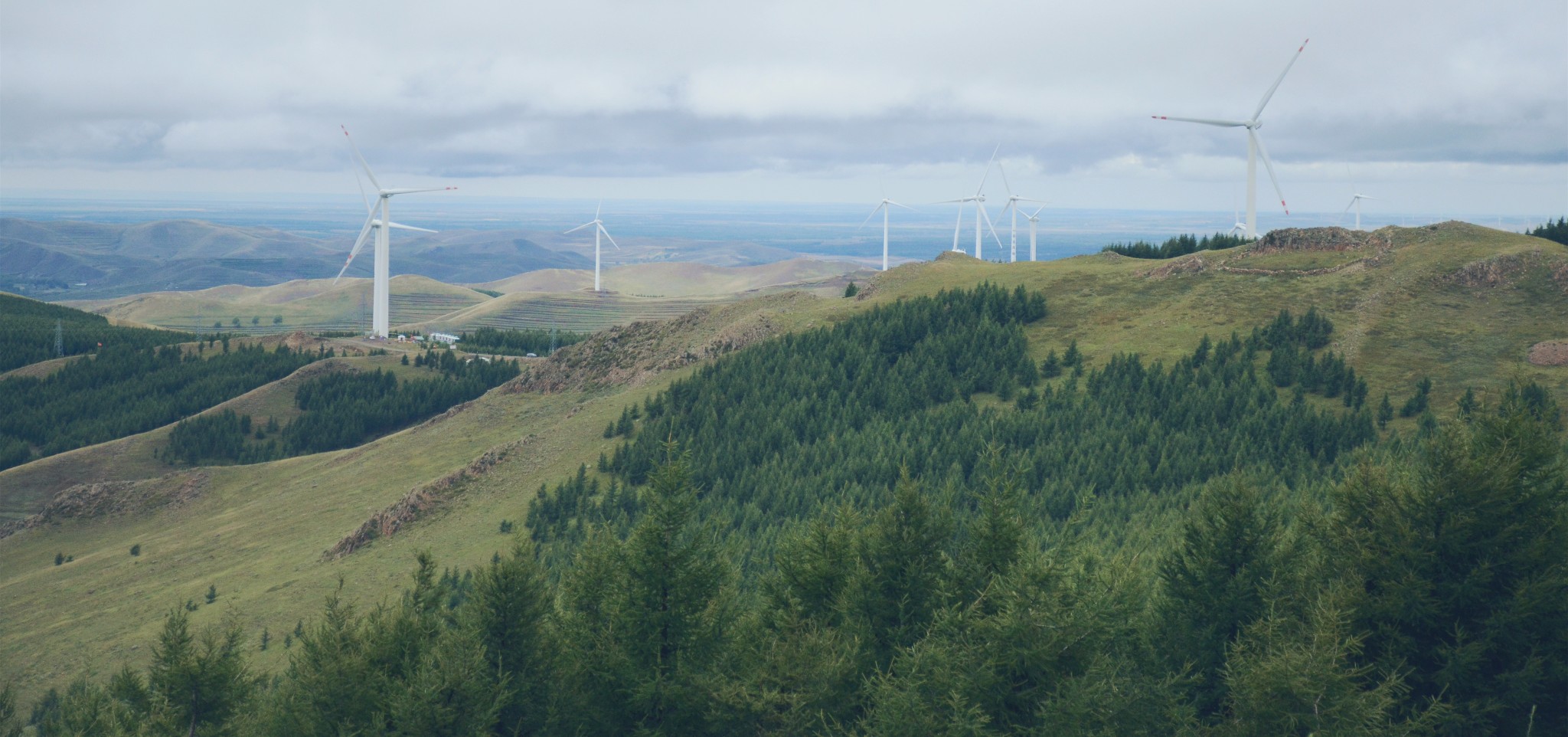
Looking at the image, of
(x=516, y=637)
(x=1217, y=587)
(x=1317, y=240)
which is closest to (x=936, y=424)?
(x=1317, y=240)

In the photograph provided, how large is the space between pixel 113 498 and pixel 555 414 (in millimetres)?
64880

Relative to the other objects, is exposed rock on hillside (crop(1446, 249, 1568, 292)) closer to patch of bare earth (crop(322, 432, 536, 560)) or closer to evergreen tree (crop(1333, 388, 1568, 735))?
evergreen tree (crop(1333, 388, 1568, 735))

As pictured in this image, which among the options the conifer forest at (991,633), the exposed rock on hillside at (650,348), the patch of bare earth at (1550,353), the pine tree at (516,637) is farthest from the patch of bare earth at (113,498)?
the patch of bare earth at (1550,353)

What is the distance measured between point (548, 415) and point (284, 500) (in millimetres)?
35311

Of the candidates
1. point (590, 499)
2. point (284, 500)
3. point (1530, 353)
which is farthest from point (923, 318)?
point (284, 500)

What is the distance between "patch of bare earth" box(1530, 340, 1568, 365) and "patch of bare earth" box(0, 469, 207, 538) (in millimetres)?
158450

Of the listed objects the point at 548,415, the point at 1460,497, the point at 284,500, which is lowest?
the point at 284,500

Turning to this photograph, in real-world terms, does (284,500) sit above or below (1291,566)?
below

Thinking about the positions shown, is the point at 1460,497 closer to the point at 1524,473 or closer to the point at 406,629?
the point at 1524,473

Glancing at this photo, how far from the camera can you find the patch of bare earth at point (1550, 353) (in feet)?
312

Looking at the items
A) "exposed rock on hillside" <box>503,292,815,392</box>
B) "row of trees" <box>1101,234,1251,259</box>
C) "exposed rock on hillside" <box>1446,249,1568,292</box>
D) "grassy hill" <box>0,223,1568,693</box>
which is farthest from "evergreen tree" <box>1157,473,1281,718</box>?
"row of trees" <box>1101,234,1251,259</box>

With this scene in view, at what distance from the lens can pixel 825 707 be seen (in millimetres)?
45344

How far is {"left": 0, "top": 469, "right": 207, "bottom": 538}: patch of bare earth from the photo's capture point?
155875 mm

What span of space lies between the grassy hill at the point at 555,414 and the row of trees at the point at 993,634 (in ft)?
162
